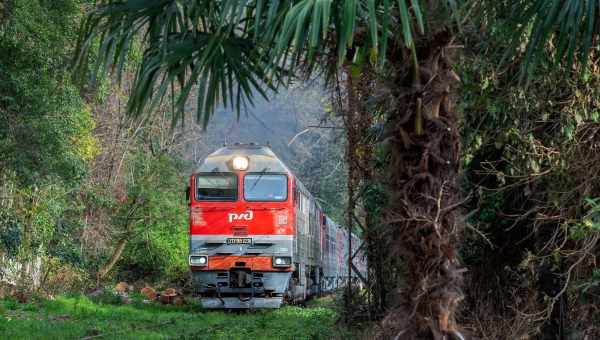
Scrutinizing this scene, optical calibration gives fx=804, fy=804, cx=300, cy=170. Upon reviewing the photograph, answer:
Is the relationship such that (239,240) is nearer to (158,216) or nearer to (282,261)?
(282,261)

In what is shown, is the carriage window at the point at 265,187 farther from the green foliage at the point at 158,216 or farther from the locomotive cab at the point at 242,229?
the green foliage at the point at 158,216

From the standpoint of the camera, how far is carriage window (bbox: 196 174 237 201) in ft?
57.0

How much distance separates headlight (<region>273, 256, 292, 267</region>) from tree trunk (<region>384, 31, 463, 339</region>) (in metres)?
11.1

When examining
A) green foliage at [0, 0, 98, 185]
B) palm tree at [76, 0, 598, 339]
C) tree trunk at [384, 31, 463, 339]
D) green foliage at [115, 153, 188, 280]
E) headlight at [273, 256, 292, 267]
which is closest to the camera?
palm tree at [76, 0, 598, 339]

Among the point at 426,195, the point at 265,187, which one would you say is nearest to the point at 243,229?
the point at 265,187

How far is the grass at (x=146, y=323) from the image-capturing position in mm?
11398

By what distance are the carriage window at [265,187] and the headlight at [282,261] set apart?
4.17 feet

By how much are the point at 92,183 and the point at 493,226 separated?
18208 millimetres

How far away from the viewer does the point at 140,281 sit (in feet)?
93.9

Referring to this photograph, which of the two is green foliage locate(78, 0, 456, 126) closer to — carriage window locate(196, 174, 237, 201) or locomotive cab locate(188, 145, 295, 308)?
locomotive cab locate(188, 145, 295, 308)

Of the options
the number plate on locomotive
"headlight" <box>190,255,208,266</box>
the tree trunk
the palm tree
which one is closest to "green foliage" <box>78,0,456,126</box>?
the palm tree

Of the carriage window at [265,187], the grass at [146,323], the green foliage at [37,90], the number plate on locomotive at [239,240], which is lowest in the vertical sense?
the grass at [146,323]

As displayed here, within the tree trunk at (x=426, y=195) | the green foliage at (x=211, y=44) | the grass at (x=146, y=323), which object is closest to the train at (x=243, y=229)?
the grass at (x=146, y=323)

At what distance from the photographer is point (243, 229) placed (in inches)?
674
